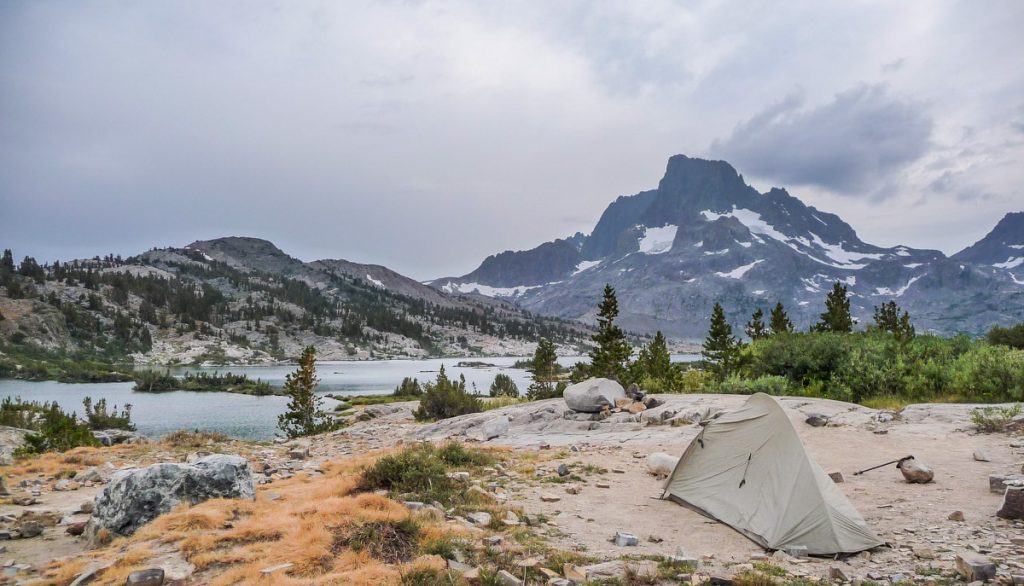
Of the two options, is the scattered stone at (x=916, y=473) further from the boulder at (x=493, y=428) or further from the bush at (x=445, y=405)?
the bush at (x=445, y=405)

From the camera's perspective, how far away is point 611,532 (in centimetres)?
853

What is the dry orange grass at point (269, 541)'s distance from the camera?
6219 millimetres

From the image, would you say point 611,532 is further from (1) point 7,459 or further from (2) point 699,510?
(1) point 7,459

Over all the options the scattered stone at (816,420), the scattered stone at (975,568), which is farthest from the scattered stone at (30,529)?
the scattered stone at (816,420)

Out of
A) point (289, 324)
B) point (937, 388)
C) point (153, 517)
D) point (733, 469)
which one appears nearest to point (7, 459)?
point (153, 517)

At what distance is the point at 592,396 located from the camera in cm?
2191

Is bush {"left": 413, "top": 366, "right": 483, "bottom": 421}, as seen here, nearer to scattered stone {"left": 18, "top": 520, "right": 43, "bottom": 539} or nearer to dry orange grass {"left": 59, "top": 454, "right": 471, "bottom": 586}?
dry orange grass {"left": 59, "top": 454, "right": 471, "bottom": 586}

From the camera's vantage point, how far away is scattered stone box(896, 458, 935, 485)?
33.4 feet

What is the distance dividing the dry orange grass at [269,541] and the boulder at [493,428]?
12194mm

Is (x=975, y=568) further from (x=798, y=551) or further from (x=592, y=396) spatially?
(x=592, y=396)

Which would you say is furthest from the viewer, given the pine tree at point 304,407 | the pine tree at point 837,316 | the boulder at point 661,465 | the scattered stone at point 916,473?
the pine tree at point 837,316

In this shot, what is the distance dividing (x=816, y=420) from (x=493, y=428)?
39.2 ft

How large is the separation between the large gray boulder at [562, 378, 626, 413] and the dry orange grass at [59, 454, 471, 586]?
14.0 meters

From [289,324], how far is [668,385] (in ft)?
587
